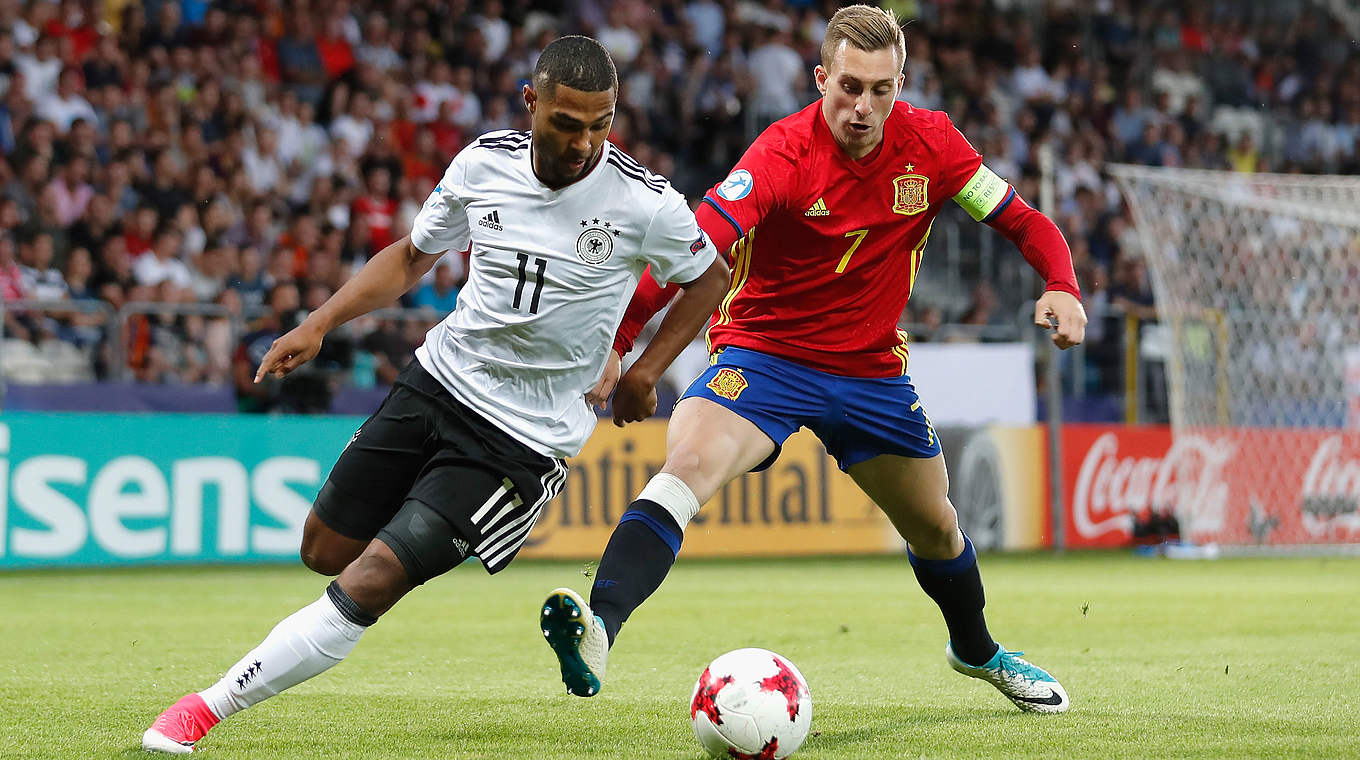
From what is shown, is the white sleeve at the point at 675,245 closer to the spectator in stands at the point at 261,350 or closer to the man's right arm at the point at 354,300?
the man's right arm at the point at 354,300

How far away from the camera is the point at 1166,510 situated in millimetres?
16203

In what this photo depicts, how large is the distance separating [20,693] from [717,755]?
270cm

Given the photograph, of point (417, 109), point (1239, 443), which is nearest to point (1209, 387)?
point (1239, 443)

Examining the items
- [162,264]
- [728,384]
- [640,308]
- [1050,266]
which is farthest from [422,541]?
[162,264]

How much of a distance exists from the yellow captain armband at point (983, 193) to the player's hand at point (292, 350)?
7.49 feet

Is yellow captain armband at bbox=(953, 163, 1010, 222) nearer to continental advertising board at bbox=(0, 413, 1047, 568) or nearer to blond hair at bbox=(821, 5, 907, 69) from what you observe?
blond hair at bbox=(821, 5, 907, 69)

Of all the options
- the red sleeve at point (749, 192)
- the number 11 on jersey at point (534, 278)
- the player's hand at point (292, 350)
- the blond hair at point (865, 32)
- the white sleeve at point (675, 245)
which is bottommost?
the player's hand at point (292, 350)

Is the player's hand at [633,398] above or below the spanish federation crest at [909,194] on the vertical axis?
below

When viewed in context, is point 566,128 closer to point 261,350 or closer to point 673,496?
point 673,496

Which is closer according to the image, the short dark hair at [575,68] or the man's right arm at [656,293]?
the short dark hair at [575,68]

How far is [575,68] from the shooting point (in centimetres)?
448

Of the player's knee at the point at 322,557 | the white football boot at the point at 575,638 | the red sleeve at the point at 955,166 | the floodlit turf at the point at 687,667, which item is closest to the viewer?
the white football boot at the point at 575,638

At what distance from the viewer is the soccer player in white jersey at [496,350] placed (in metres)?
4.53

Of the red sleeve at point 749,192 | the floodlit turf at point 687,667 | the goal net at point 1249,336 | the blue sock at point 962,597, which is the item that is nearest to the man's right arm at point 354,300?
the red sleeve at point 749,192
